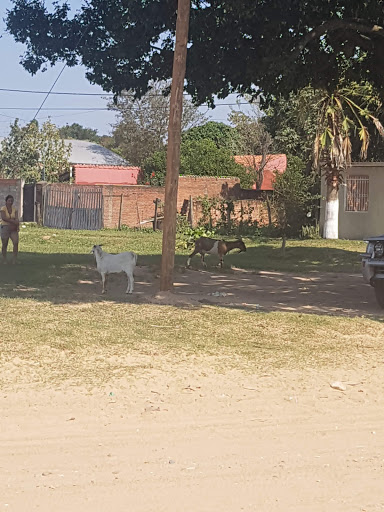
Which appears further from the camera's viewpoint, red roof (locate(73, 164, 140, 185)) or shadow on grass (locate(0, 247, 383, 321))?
red roof (locate(73, 164, 140, 185))

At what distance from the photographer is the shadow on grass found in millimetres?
12688

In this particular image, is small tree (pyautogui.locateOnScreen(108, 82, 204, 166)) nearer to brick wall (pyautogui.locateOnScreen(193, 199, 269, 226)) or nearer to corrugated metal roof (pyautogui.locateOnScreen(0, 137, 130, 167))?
corrugated metal roof (pyautogui.locateOnScreen(0, 137, 130, 167))

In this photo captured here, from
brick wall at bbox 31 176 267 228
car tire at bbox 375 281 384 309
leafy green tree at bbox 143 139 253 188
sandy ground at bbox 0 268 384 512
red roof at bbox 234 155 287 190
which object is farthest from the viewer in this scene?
red roof at bbox 234 155 287 190

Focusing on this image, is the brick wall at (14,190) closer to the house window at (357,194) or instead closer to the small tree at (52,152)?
the house window at (357,194)

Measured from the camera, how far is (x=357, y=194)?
28.0 metres

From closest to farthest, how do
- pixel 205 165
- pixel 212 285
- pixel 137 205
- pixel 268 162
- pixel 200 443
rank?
pixel 200 443 → pixel 212 285 → pixel 137 205 → pixel 205 165 → pixel 268 162

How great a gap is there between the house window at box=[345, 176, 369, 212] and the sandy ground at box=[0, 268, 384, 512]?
768 inches

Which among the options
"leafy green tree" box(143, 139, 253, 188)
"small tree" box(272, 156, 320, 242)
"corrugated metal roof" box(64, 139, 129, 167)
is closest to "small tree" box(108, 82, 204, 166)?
"corrugated metal roof" box(64, 139, 129, 167)

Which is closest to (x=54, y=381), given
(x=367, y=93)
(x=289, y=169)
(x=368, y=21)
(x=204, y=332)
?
(x=204, y=332)

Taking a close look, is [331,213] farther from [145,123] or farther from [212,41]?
[145,123]

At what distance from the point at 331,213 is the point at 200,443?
2251 centimetres

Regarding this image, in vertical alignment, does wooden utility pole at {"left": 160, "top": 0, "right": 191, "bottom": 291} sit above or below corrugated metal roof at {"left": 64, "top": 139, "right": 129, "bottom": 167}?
below

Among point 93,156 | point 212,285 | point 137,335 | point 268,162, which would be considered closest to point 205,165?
point 268,162

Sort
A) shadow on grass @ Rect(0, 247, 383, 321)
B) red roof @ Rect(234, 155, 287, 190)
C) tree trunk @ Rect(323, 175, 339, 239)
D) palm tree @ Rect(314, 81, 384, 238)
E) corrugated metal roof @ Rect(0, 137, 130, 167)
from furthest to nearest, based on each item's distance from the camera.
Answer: corrugated metal roof @ Rect(0, 137, 130, 167) → red roof @ Rect(234, 155, 287, 190) → tree trunk @ Rect(323, 175, 339, 239) → palm tree @ Rect(314, 81, 384, 238) → shadow on grass @ Rect(0, 247, 383, 321)
